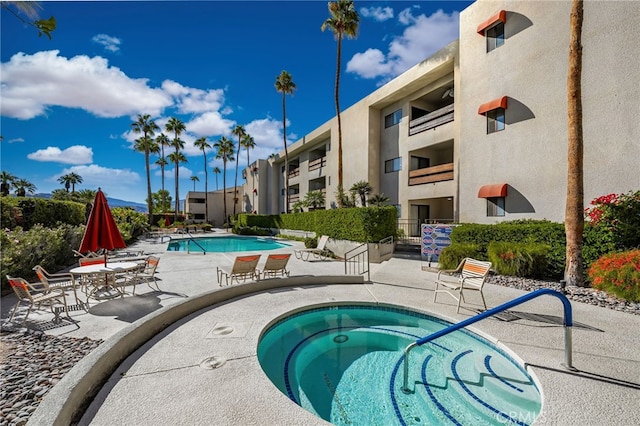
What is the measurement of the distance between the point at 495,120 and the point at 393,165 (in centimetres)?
868

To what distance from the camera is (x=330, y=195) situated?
2847 centimetres

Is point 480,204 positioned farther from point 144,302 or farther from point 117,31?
point 117,31

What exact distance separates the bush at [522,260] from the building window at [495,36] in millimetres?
10956

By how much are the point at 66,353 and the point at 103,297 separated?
10.1ft

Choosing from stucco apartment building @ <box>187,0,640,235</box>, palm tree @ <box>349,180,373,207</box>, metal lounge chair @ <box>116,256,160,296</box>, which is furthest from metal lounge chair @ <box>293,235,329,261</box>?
stucco apartment building @ <box>187,0,640,235</box>

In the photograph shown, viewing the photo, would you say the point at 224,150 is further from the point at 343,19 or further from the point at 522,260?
the point at 522,260

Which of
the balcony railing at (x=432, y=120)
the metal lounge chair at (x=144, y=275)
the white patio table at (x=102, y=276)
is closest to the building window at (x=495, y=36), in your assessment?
the balcony railing at (x=432, y=120)

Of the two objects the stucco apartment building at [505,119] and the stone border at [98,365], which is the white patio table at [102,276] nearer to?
the stone border at [98,365]

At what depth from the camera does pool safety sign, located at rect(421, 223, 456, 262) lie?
12.7 meters

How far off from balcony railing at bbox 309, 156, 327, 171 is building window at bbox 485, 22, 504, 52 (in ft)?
59.4

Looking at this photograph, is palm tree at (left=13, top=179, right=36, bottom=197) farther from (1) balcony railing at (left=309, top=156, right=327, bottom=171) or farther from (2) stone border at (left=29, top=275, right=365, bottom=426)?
(2) stone border at (left=29, top=275, right=365, bottom=426)

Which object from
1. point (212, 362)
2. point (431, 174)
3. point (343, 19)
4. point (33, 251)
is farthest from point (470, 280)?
point (343, 19)

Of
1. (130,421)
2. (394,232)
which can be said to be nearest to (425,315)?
(130,421)

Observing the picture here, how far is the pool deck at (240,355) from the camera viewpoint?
298 centimetres
